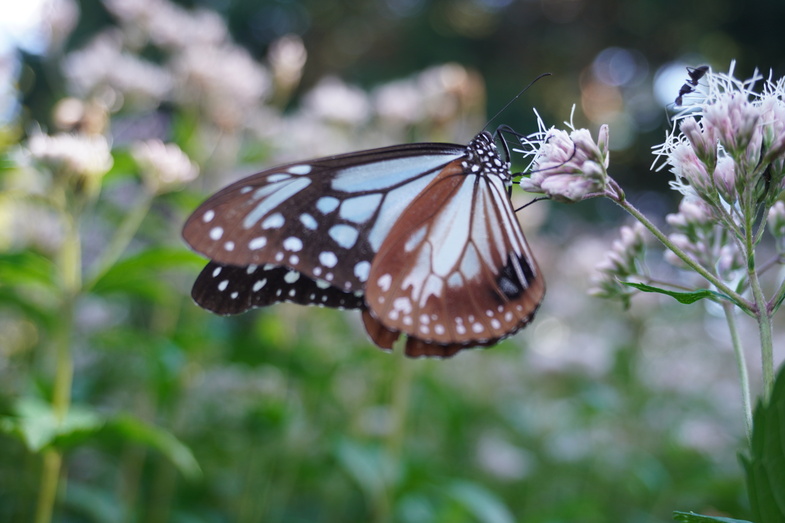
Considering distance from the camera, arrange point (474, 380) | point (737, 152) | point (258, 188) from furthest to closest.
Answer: point (474, 380)
point (258, 188)
point (737, 152)

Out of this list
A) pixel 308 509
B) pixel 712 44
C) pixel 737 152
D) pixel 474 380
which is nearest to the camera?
pixel 737 152

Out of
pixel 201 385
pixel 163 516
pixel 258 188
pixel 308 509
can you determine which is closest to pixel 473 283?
pixel 258 188

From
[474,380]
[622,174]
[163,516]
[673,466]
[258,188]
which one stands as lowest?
[163,516]

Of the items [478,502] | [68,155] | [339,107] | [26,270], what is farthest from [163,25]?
[478,502]

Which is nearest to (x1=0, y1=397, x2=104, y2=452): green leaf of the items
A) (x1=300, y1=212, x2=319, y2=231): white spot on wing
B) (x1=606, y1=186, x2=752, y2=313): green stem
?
(x1=300, y1=212, x2=319, y2=231): white spot on wing

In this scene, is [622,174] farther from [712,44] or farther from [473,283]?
[473,283]

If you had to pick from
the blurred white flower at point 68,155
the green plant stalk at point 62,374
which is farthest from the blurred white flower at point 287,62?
the green plant stalk at point 62,374

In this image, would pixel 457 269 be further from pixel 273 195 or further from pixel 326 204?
pixel 273 195

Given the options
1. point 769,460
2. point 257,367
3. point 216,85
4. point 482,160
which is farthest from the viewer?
point 216,85
